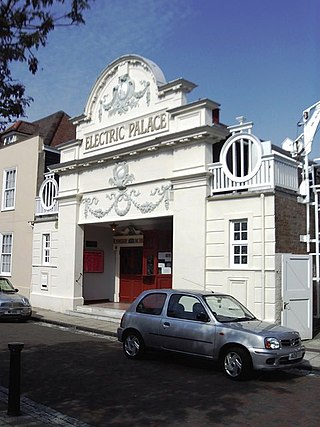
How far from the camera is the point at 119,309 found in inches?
696

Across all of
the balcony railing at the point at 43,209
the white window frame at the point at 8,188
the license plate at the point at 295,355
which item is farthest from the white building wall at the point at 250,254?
the white window frame at the point at 8,188

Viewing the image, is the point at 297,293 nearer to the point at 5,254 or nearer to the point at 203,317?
the point at 203,317

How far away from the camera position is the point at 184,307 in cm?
995

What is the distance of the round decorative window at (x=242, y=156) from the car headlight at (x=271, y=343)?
5.62 meters

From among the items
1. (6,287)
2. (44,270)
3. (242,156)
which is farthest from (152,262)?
(242,156)

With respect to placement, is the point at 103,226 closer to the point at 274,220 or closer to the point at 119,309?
the point at 119,309

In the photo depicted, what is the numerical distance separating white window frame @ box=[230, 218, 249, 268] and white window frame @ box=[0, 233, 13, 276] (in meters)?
13.2

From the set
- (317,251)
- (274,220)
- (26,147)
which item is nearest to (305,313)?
(317,251)

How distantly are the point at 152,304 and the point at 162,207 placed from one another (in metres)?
5.48

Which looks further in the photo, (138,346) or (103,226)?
(103,226)

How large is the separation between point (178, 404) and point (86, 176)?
12.7 meters

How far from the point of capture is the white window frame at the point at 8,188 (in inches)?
935

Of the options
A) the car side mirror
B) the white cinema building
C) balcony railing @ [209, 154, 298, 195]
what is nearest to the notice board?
the white cinema building

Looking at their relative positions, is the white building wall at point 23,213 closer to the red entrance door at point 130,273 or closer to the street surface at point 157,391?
the red entrance door at point 130,273
